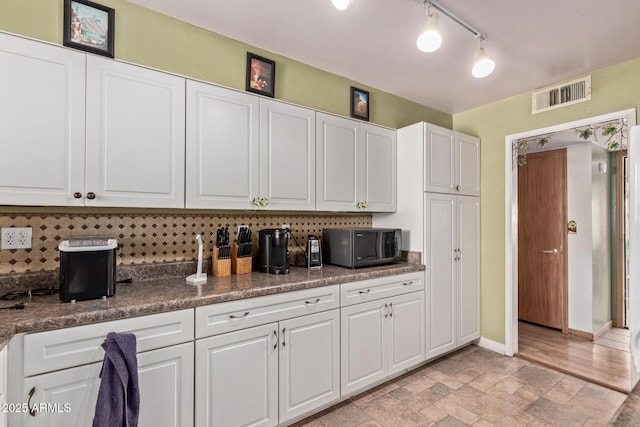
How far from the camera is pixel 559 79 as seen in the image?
2.78 metres

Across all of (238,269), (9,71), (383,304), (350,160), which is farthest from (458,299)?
(9,71)

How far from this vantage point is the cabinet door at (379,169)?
9.13 feet

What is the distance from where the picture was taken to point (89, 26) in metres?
1.72

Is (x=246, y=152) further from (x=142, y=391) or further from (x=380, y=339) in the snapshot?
(x=380, y=339)

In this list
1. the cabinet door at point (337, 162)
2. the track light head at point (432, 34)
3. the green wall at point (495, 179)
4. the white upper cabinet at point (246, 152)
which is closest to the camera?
the track light head at point (432, 34)

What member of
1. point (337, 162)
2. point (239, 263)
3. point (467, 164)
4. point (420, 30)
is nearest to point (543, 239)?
point (467, 164)

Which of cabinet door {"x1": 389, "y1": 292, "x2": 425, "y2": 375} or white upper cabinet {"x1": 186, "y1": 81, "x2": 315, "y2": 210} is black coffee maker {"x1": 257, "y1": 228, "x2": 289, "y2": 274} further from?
cabinet door {"x1": 389, "y1": 292, "x2": 425, "y2": 375}

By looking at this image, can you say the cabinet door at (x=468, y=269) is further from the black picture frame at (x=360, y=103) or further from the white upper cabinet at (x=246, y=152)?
the white upper cabinet at (x=246, y=152)

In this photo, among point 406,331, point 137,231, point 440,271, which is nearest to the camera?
point 137,231

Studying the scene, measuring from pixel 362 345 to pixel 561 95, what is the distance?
273 centimetres

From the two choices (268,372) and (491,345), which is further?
(491,345)

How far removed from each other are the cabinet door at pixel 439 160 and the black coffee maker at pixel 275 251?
4.51ft

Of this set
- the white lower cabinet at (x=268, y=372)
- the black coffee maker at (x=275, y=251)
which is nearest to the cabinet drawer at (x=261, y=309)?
the white lower cabinet at (x=268, y=372)

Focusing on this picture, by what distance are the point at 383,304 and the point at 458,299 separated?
1.07 m
